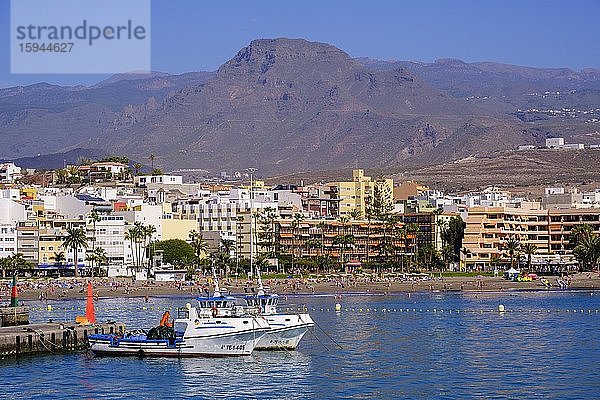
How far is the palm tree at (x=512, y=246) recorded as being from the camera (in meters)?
160

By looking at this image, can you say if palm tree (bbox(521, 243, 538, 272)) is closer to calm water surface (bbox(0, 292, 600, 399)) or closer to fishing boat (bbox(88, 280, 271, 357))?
calm water surface (bbox(0, 292, 600, 399))

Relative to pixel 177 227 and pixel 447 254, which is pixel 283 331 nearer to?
pixel 447 254

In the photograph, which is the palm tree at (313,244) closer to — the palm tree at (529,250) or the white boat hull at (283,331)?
the palm tree at (529,250)

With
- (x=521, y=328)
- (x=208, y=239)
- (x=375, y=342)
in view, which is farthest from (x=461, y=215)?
(x=375, y=342)

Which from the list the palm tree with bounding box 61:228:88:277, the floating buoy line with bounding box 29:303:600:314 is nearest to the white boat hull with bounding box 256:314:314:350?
the floating buoy line with bounding box 29:303:600:314

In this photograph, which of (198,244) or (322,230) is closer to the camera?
(198,244)

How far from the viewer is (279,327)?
60.6 metres

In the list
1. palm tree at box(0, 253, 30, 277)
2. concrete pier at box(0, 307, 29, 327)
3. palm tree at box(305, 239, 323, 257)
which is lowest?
concrete pier at box(0, 307, 29, 327)

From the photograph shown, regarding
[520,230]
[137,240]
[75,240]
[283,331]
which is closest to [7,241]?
[75,240]

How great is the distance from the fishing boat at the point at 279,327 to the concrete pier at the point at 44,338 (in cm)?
1031

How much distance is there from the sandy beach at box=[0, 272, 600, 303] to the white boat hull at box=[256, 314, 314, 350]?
54573 mm

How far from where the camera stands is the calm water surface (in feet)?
167

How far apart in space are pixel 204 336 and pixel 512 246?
105771mm

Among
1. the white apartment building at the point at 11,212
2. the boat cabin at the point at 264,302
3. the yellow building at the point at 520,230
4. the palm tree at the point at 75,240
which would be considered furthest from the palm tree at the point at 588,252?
the boat cabin at the point at 264,302
